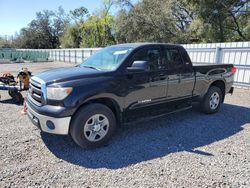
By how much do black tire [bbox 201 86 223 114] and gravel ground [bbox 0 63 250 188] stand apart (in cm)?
58

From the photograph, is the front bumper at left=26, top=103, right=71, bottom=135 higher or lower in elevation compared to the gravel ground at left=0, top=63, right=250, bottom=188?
higher

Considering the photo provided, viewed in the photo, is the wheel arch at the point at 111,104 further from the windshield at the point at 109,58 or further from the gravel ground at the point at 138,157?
the windshield at the point at 109,58

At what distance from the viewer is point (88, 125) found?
3.77 meters

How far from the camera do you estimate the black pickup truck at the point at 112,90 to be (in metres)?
3.55

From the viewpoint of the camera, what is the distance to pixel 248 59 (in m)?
9.23

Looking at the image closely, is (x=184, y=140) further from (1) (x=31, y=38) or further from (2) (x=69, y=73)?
(1) (x=31, y=38)

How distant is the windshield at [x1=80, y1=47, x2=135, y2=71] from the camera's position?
428cm

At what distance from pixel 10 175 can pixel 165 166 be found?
2200mm

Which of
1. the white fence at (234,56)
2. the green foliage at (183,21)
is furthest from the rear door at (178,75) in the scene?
the green foliage at (183,21)

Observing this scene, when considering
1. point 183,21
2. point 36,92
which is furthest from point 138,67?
point 183,21

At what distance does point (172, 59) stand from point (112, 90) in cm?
180

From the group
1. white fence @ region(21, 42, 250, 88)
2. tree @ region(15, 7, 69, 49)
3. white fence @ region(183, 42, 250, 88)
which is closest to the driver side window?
white fence @ region(21, 42, 250, 88)

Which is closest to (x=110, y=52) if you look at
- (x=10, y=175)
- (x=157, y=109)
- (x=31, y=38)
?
(x=157, y=109)

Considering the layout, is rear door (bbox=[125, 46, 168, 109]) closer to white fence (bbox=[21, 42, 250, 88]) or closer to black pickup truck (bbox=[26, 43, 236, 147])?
black pickup truck (bbox=[26, 43, 236, 147])
